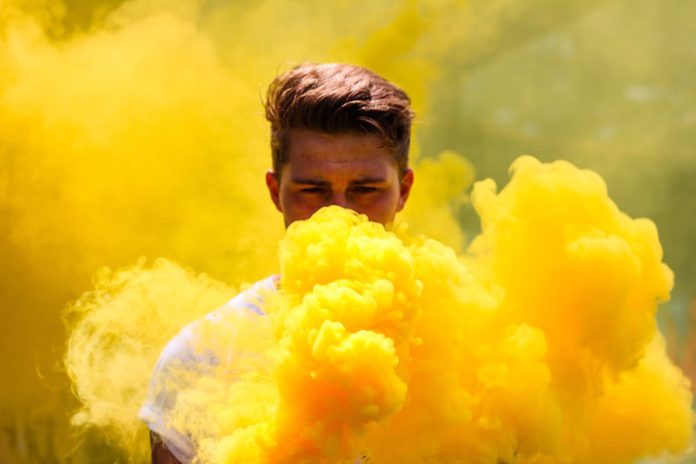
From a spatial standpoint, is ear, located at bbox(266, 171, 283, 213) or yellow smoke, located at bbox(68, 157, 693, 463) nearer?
yellow smoke, located at bbox(68, 157, 693, 463)

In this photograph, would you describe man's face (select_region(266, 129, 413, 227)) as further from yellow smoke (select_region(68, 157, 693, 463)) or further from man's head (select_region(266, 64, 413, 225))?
yellow smoke (select_region(68, 157, 693, 463))

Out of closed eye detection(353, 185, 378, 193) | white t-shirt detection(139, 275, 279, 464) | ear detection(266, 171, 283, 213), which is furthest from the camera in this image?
ear detection(266, 171, 283, 213)

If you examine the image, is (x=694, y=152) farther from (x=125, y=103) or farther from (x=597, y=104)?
(x=125, y=103)

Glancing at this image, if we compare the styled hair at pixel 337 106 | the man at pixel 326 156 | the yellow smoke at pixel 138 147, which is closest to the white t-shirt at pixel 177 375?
the man at pixel 326 156

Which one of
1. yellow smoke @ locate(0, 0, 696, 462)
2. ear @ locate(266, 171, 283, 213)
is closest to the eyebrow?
ear @ locate(266, 171, 283, 213)

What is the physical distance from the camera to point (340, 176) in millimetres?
1405

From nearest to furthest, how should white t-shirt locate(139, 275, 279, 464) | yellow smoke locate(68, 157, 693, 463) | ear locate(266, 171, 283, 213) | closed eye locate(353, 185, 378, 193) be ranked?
yellow smoke locate(68, 157, 693, 463) → white t-shirt locate(139, 275, 279, 464) → closed eye locate(353, 185, 378, 193) → ear locate(266, 171, 283, 213)

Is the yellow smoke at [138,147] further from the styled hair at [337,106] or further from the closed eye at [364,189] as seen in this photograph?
the closed eye at [364,189]

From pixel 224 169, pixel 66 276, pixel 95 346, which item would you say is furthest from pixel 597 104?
pixel 95 346

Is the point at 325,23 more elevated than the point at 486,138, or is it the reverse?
the point at 486,138

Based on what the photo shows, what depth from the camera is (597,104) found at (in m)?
5.96

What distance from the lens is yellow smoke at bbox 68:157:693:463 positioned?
1.03 m

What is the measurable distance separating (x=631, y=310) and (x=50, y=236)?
1.46 m

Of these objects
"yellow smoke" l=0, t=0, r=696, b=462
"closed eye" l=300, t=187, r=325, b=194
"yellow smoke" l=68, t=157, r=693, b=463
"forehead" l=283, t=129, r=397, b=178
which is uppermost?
"yellow smoke" l=0, t=0, r=696, b=462
